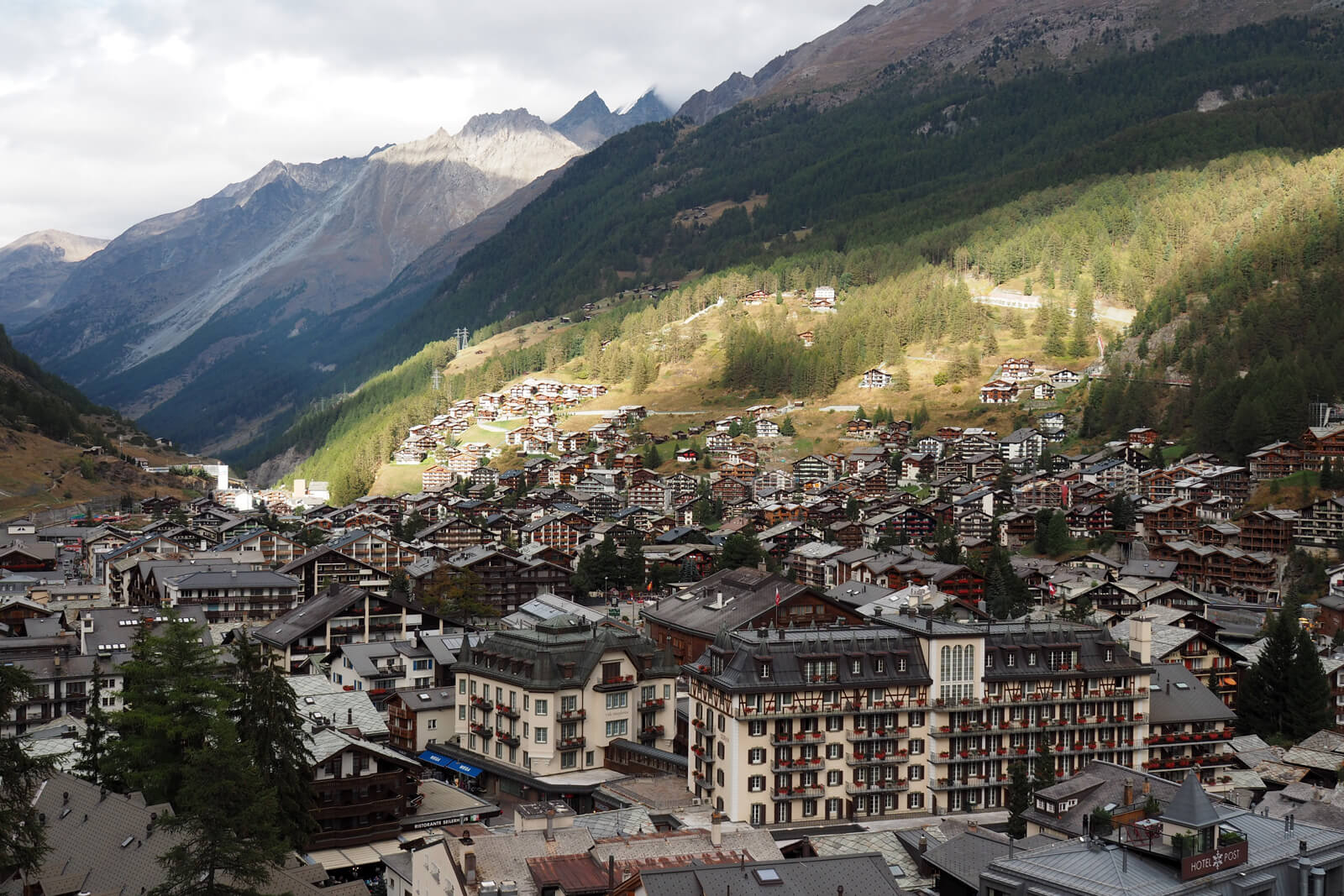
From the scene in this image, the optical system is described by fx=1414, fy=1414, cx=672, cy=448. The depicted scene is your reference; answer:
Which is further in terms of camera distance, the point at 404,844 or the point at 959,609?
the point at 959,609

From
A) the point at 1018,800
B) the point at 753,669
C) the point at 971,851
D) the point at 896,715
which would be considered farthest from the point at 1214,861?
the point at 896,715

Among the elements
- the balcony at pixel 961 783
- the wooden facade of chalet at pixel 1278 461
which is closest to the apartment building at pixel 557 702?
the balcony at pixel 961 783

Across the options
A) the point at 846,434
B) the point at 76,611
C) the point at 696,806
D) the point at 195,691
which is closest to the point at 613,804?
the point at 696,806

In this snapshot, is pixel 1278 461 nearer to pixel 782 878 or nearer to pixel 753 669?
pixel 753 669

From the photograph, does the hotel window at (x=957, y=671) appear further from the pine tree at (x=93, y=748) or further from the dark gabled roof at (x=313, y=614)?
the dark gabled roof at (x=313, y=614)

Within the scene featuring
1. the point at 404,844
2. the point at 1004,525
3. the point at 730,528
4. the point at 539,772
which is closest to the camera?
the point at 404,844

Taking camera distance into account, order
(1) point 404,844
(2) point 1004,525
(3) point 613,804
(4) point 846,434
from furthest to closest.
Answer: (4) point 846,434, (2) point 1004,525, (3) point 613,804, (1) point 404,844

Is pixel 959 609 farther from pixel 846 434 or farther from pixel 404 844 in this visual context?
pixel 846 434

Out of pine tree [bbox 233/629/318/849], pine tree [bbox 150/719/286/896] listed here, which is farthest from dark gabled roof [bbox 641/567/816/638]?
pine tree [bbox 150/719/286/896]
